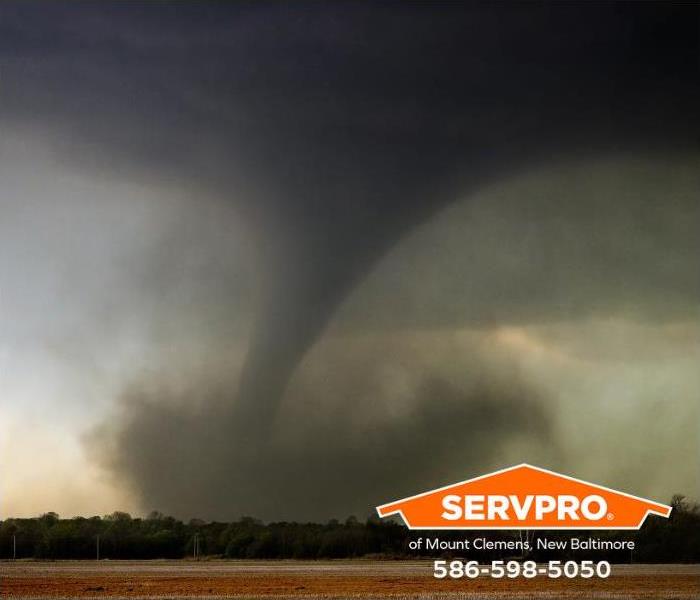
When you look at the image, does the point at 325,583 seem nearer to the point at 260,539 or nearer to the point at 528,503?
the point at 528,503

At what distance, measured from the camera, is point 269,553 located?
38.3 m

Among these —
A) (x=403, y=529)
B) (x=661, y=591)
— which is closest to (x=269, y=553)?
(x=403, y=529)

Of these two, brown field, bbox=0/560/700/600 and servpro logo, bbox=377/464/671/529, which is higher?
servpro logo, bbox=377/464/671/529

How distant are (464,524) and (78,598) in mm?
9931

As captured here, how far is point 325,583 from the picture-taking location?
26.6 meters

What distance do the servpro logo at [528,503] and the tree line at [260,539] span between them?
1.41 metres

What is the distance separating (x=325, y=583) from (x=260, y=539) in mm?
11794

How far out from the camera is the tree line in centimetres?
3209

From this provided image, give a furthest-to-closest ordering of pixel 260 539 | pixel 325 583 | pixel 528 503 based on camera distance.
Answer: pixel 260 539 → pixel 325 583 → pixel 528 503

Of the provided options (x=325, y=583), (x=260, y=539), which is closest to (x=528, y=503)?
(x=325, y=583)

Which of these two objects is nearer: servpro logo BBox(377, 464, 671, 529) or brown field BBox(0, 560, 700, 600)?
brown field BBox(0, 560, 700, 600)

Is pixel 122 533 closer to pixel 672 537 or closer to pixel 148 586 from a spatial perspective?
pixel 148 586

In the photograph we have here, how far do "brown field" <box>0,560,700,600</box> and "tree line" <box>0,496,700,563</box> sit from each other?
3.50ft

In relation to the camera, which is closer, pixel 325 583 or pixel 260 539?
pixel 325 583
